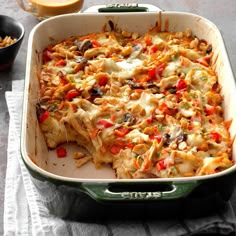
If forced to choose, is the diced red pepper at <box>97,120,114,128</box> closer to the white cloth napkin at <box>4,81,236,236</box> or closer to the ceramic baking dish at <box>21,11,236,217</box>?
the ceramic baking dish at <box>21,11,236,217</box>

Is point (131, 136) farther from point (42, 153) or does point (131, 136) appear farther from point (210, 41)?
point (210, 41)

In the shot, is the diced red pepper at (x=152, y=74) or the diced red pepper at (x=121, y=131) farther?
the diced red pepper at (x=152, y=74)

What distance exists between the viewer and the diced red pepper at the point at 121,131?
1.65 m

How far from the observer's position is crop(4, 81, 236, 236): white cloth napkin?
4.75 feet

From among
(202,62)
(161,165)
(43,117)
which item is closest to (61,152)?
(43,117)

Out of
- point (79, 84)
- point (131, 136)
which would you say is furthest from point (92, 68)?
point (131, 136)

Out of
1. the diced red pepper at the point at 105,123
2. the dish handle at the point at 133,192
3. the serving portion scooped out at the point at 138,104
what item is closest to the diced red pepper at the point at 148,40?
the serving portion scooped out at the point at 138,104

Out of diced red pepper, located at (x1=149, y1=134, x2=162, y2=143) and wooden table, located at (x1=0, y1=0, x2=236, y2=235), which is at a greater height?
diced red pepper, located at (x1=149, y1=134, x2=162, y2=143)

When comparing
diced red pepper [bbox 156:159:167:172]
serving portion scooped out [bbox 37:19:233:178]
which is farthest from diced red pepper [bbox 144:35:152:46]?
diced red pepper [bbox 156:159:167:172]

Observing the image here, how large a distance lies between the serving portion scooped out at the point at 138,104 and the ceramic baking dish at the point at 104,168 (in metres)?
0.03

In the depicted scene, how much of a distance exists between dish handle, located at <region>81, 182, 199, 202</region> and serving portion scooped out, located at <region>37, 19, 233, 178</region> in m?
0.20

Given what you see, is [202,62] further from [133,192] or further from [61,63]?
[133,192]

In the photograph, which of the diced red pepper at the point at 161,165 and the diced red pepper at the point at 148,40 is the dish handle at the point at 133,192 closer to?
the diced red pepper at the point at 161,165

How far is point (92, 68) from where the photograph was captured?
188cm
